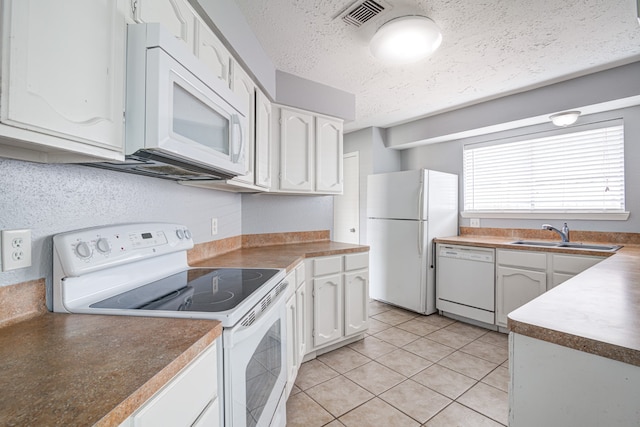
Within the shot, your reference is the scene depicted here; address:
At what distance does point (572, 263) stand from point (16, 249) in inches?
133

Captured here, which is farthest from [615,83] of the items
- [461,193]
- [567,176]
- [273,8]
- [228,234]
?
[228,234]

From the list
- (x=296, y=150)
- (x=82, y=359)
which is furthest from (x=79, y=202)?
(x=296, y=150)

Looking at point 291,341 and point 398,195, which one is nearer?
point 291,341

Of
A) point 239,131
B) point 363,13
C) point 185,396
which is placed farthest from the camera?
point 363,13

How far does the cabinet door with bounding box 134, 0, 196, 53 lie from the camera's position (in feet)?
3.27

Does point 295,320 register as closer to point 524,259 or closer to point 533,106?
point 524,259

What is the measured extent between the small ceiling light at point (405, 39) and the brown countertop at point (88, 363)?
1918 millimetres

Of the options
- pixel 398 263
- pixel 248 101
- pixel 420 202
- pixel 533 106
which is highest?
pixel 533 106

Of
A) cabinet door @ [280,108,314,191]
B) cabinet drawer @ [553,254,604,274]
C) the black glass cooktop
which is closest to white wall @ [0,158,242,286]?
the black glass cooktop

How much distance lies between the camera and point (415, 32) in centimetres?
183

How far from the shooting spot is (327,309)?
7.88 feet

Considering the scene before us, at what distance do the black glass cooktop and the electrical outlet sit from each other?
24cm

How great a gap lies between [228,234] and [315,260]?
724mm

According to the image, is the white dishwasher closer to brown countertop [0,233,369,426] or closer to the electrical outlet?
brown countertop [0,233,369,426]
